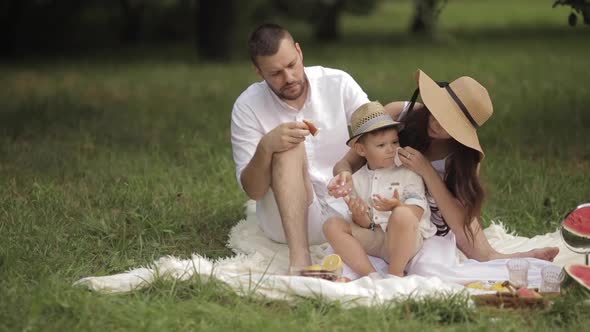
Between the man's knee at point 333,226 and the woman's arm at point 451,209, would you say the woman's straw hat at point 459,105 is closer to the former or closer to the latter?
the woman's arm at point 451,209

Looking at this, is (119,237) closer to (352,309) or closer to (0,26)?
(352,309)

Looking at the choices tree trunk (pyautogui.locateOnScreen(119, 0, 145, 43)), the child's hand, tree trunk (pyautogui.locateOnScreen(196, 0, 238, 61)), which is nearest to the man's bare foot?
the child's hand

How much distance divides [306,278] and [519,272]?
0.98 m

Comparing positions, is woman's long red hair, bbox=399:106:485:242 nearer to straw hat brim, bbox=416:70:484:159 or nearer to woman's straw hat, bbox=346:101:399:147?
straw hat brim, bbox=416:70:484:159

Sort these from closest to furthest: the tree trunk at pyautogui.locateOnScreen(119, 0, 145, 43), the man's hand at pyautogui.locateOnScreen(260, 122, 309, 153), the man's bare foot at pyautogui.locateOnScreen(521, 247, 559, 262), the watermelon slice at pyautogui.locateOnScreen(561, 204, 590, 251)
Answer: the watermelon slice at pyautogui.locateOnScreen(561, 204, 590, 251), the man's hand at pyautogui.locateOnScreen(260, 122, 309, 153), the man's bare foot at pyautogui.locateOnScreen(521, 247, 559, 262), the tree trunk at pyautogui.locateOnScreen(119, 0, 145, 43)

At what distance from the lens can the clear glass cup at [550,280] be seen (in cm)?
432

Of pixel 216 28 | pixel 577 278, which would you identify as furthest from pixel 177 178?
pixel 216 28

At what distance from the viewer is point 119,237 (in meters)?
5.40

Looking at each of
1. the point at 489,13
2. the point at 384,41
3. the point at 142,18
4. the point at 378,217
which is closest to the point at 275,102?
the point at 378,217

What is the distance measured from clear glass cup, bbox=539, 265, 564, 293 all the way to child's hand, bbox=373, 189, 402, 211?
744 millimetres

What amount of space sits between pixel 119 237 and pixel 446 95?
204 cm

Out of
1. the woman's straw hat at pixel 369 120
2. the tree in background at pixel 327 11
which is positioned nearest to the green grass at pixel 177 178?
the woman's straw hat at pixel 369 120

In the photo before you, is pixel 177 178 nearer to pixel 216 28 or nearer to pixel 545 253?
pixel 545 253

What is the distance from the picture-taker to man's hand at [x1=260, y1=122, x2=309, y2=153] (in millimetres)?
4574
